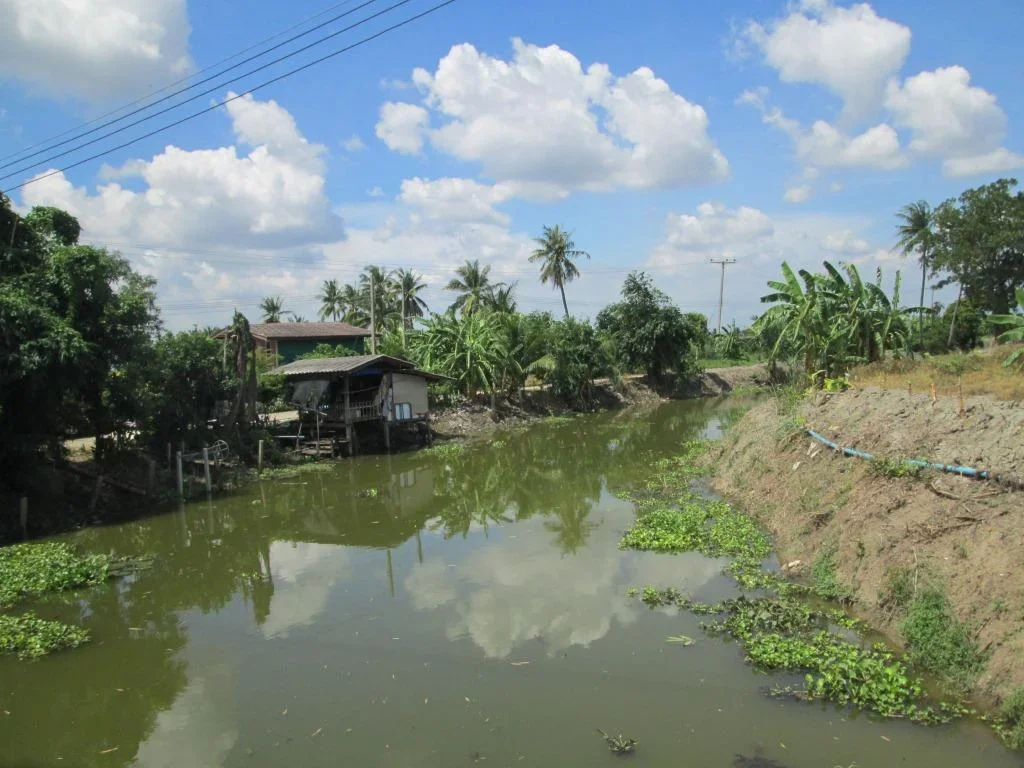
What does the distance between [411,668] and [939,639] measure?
17.6 feet

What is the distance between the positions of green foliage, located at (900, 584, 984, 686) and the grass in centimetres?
1129

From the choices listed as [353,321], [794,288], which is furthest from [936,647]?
[353,321]

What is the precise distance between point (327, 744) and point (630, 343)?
1386 inches

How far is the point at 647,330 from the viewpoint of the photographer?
38.9 m

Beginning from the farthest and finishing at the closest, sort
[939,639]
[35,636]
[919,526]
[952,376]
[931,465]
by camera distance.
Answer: [952,376] < [931,465] < [35,636] < [919,526] < [939,639]

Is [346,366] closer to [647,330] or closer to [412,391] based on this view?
[412,391]

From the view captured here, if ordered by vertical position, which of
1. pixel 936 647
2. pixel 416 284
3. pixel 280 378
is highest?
pixel 416 284

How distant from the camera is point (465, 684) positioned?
6.97 m

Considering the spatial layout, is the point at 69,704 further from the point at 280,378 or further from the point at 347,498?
Answer: the point at 280,378

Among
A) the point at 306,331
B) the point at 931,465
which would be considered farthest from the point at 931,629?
the point at 306,331

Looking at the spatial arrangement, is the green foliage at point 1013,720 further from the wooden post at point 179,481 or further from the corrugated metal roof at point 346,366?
the corrugated metal roof at point 346,366

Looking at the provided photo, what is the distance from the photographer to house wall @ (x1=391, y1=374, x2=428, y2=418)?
2488 cm

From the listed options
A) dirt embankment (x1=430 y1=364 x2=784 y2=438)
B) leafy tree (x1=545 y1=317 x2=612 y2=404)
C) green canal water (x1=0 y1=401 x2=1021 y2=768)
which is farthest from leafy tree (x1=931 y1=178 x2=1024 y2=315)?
green canal water (x1=0 y1=401 x2=1021 y2=768)

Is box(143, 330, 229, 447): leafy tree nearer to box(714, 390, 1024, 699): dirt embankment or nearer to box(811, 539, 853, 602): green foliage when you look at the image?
box(714, 390, 1024, 699): dirt embankment
